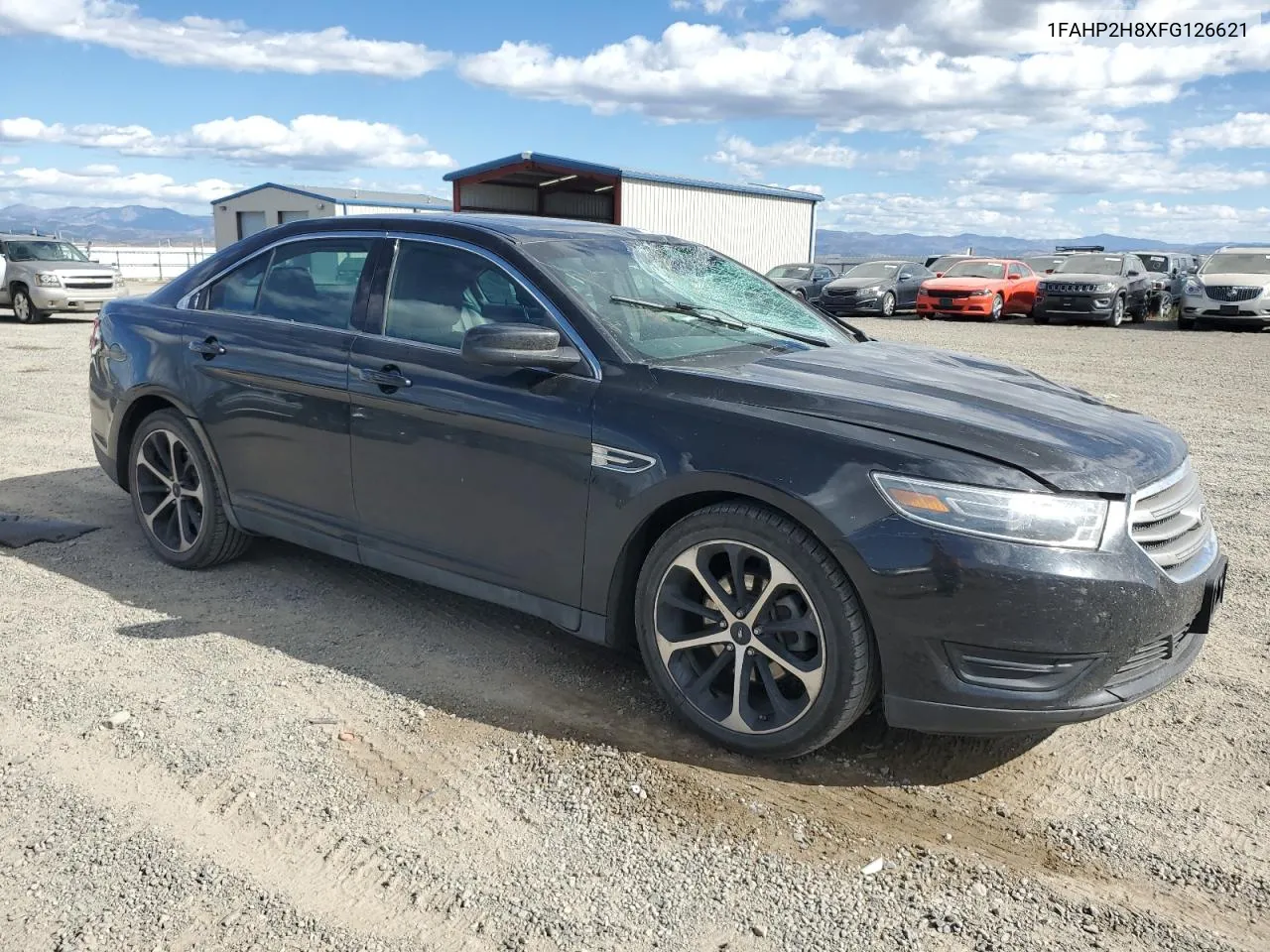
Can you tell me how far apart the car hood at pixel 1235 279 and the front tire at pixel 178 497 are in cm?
2219

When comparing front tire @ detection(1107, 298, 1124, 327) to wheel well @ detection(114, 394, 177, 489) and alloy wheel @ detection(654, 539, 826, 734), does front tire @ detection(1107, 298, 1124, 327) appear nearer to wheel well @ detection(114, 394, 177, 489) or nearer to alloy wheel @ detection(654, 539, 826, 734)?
wheel well @ detection(114, 394, 177, 489)

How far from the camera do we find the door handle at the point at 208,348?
477 cm

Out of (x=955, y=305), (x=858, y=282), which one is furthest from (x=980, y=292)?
(x=858, y=282)

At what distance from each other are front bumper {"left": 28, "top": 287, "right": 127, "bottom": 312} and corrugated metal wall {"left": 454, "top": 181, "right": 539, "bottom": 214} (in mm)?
14913

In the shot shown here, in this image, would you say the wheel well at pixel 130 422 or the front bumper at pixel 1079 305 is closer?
the wheel well at pixel 130 422

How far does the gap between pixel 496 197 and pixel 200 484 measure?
3135cm

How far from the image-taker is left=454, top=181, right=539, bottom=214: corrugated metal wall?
33875 mm

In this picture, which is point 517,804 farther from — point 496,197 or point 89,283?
point 496,197

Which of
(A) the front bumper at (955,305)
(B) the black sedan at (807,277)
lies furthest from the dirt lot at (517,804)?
(B) the black sedan at (807,277)

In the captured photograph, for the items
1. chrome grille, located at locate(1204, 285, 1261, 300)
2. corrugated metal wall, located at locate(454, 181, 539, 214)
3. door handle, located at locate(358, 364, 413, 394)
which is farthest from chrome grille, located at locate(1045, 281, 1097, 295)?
door handle, located at locate(358, 364, 413, 394)

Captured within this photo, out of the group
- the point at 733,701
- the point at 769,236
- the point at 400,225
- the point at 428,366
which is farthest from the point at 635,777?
the point at 769,236

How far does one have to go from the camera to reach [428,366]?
3988 mm

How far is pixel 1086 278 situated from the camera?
2428 cm

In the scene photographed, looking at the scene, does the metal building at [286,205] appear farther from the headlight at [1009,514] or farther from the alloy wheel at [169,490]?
the headlight at [1009,514]
